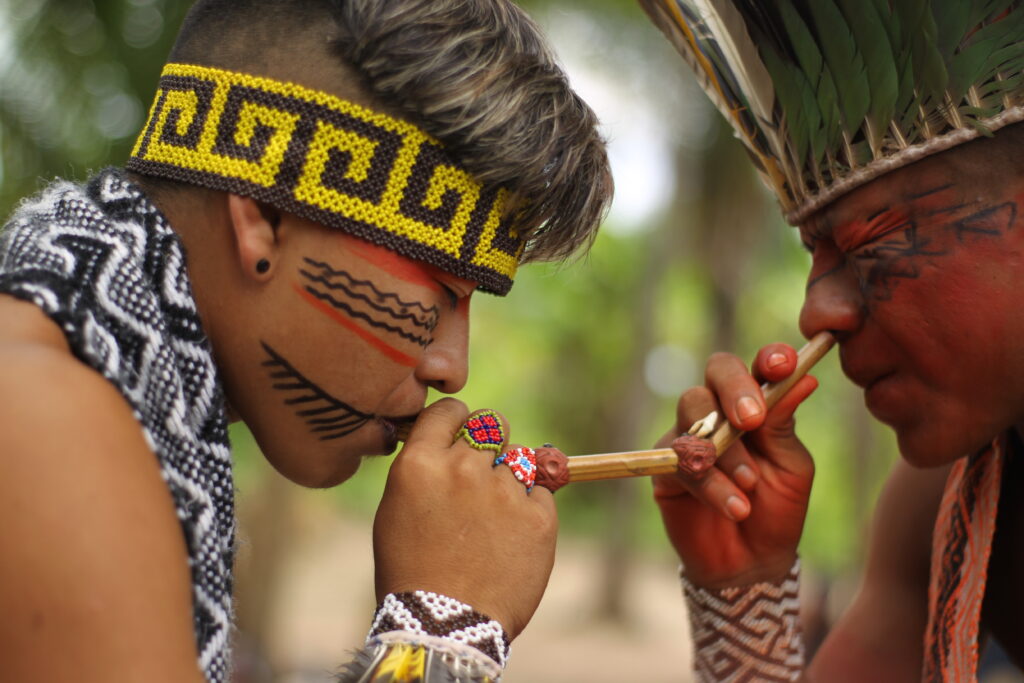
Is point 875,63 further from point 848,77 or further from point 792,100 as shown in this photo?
point 792,100

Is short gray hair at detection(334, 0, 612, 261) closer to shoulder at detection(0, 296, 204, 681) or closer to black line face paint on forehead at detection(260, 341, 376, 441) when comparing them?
black line face paint on forehead at detection(260, 341, 376, 441)

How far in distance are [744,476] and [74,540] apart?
1808mm

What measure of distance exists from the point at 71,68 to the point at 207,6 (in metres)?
3.73

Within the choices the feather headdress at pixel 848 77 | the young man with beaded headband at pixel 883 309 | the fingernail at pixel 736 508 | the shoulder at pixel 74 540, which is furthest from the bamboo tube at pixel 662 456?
the shoulder at pixel 74 540

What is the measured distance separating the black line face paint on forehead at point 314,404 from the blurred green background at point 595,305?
0.31m

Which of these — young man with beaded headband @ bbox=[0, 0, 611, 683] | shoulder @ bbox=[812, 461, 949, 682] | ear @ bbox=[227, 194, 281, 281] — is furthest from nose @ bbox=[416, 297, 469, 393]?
shoulder @ bbox=[812, 461, 949, 682]

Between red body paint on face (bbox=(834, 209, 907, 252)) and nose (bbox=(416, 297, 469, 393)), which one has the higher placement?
red body paint on face (bbox=(834, 209, 907, 252))

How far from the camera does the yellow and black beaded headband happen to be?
1864 mm

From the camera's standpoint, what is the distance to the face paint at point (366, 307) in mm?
1923

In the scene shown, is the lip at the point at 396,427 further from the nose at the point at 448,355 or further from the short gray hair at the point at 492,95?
the short gray hair at the point at 492,95

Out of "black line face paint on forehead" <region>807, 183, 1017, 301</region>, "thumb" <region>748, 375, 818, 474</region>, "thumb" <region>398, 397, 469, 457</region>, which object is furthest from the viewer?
"thumb" <region>748, 375, 818, 474</region>

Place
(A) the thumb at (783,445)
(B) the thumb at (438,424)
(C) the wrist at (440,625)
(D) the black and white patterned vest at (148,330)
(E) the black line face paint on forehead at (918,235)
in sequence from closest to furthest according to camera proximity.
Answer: (D) the black and white patterned vest at (148,330), (C) the wrist at (440,625), (B) the thumb at (438,424), (E) the black line face paint on forehead at (918,235), (A) the thumb at (783,445)

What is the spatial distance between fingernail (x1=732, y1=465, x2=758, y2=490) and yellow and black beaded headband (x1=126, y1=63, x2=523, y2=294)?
1.12 meters

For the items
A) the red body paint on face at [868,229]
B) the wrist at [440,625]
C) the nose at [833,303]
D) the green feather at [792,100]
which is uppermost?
the green feather at [792,100]
